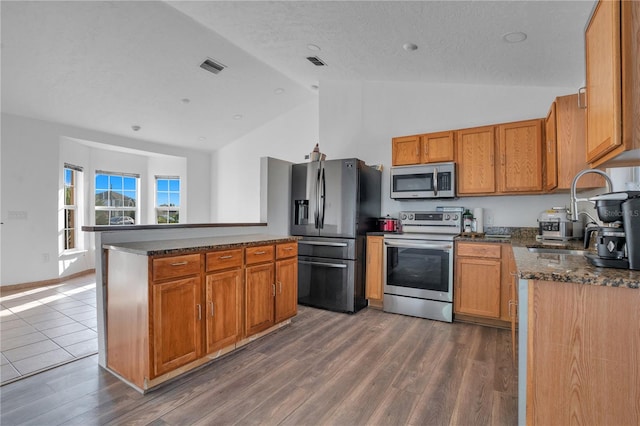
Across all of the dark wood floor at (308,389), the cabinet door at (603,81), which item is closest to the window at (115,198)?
the dark wood floor at (308,389)

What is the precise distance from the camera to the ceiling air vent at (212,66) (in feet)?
13.8

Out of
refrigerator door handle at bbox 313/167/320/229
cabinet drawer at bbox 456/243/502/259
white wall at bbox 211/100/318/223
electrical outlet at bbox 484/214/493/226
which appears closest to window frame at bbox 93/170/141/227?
white wall at bbox 211/100/318/223

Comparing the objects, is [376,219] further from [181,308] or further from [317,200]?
[181,308]

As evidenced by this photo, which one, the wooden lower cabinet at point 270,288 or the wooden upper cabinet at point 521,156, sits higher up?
the wooden upper cabinet at point 521,156

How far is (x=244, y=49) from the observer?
406cm

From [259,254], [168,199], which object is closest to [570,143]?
[259,254]

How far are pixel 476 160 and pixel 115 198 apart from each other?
6837 mm

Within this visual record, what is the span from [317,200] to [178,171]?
455 centimetres

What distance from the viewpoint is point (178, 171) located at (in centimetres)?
706

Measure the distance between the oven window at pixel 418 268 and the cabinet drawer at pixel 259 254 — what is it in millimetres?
1484

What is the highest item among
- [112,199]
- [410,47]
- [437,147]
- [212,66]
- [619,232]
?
[212,66]

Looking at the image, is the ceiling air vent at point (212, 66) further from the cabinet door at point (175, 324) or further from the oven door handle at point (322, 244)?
the cabinet door at point (175, 324)

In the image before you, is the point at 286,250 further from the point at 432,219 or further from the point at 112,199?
the point at 112,199

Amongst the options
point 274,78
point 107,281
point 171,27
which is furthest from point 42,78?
point 107,281
